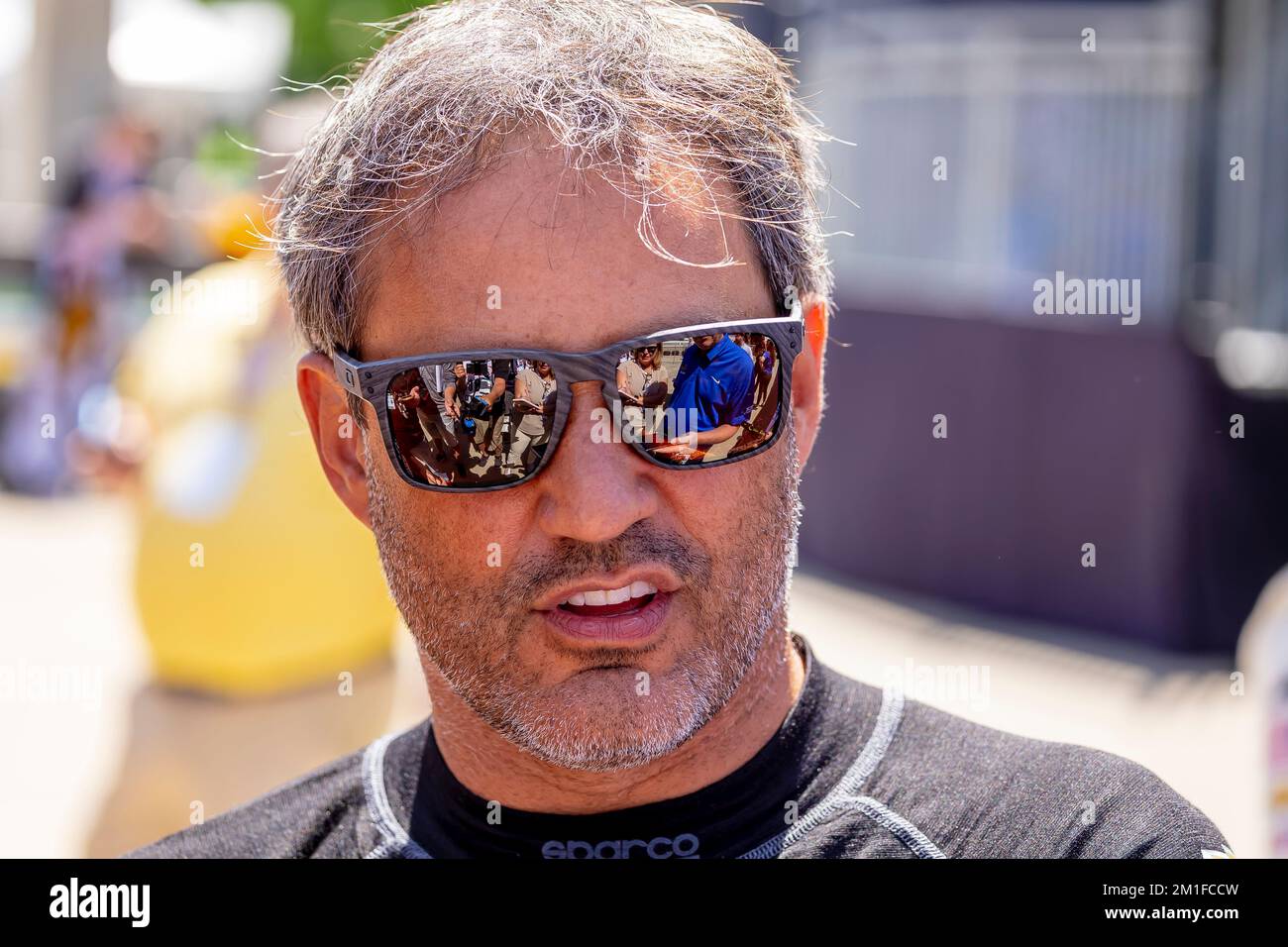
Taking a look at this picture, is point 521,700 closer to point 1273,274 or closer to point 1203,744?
point 1203,744

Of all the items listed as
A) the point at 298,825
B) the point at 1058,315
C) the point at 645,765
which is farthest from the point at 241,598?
the point at 1058,315

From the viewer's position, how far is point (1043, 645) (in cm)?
618

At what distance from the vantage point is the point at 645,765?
64.4 inches

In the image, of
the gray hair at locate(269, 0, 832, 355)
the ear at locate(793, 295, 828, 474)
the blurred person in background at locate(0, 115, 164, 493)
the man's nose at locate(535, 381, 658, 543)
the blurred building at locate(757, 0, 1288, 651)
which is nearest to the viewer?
the man's nose at locate(535, 381, 658, 543)

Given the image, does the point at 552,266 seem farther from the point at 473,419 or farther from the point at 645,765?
the point at 645,765

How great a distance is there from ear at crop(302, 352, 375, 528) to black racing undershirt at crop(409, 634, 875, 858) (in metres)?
0.41

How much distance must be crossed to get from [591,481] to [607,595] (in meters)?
0.13

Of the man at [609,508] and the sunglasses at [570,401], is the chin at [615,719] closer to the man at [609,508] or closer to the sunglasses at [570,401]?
the man at [609,508]

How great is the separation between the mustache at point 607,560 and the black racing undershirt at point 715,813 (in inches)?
9.9

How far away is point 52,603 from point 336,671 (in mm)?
4159

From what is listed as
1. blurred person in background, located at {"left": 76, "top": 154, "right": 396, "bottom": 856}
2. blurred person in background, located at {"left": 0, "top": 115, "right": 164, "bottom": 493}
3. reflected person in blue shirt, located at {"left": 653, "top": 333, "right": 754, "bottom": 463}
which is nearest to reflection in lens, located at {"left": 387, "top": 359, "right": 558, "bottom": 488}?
reflected person in blue shirt, located at {"left": 653, "top": 333, "right": 754, "bottom": 463}

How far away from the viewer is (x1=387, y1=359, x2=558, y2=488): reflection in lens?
1.52 m

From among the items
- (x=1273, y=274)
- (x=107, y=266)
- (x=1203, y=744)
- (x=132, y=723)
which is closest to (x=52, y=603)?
(x=107, y=266)

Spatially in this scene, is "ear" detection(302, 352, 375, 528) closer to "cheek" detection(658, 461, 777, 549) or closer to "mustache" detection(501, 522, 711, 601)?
"mustache" detection(501, 522, 711, 601)
